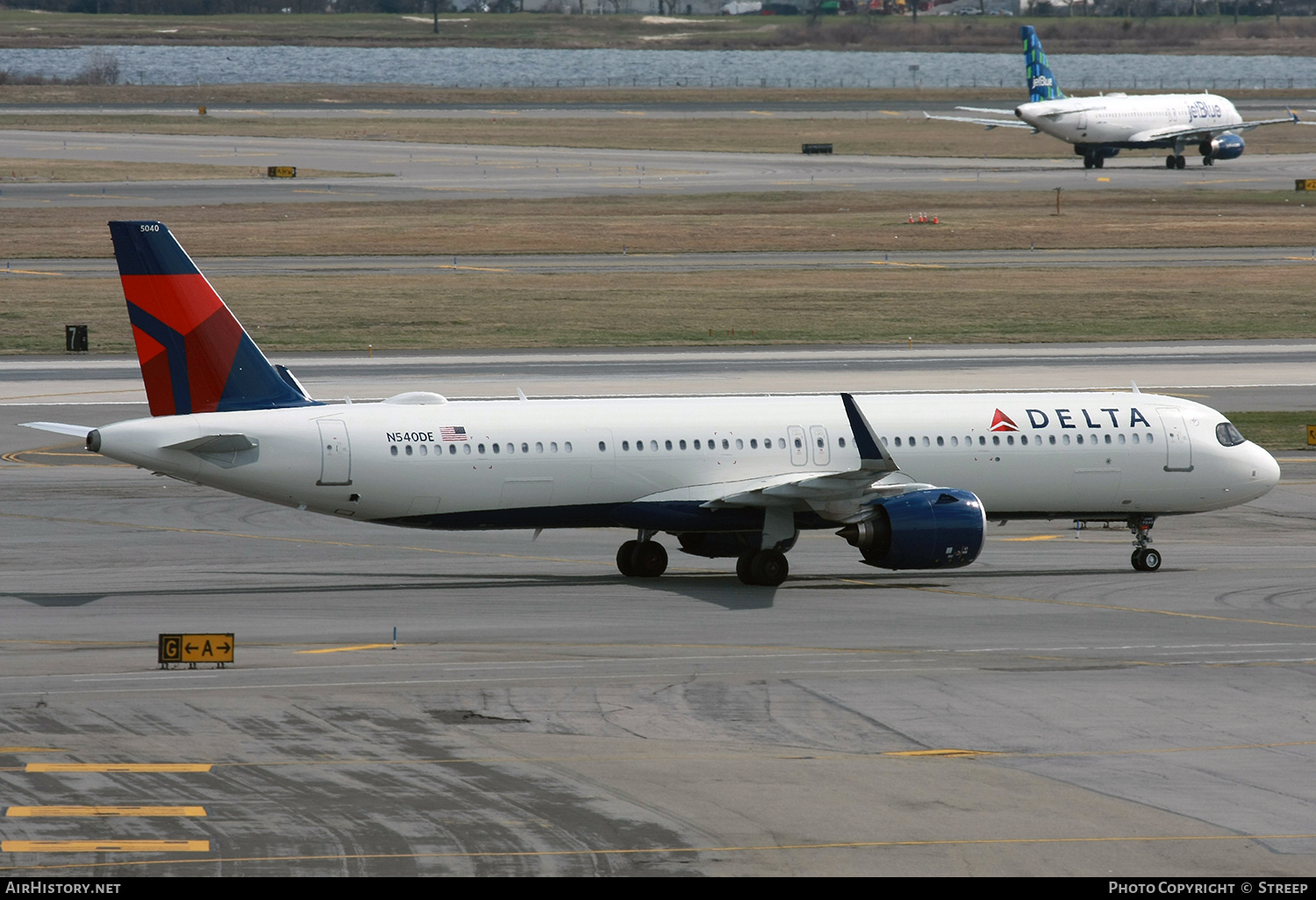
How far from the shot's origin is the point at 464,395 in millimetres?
61219

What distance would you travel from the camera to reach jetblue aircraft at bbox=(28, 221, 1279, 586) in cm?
3594

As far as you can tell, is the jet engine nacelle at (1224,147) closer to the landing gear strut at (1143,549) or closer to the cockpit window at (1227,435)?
the cockpit window at (1227,435)

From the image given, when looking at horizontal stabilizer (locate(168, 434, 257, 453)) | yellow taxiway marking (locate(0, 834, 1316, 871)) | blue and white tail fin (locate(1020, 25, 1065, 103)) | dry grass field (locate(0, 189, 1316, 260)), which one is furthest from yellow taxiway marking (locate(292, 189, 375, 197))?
yellow taxiway marking (locate(0, 834, 1316, 871))

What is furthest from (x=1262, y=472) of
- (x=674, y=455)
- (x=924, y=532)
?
(x=674, y=455)

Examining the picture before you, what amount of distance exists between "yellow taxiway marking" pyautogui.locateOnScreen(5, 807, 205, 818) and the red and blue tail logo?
1540 cm

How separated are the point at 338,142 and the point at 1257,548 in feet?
420

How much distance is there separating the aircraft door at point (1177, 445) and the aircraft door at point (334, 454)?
18.9m

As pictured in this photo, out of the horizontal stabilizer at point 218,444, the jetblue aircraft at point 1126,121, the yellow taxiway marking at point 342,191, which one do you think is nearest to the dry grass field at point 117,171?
the yellow taxiway marking at point 342,191

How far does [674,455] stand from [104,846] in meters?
20.0

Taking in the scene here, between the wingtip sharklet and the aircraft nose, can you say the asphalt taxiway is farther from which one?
the wingtip sharklet

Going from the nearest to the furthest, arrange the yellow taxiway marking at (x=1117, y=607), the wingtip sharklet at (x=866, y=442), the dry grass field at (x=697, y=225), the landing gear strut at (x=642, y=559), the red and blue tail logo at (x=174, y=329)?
the yellow taxiway marking at (x=1117, y=607)
the red and blue tail logo at (x=174, y=329)
the wingtip sharklet at (x=866, y=442)
the landing gear strut at (x=642, y=559)
the dry grass field at (x=697, y=225)

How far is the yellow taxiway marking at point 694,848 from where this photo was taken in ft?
64.9

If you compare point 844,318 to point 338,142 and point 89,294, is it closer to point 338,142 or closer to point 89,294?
point 89,294
